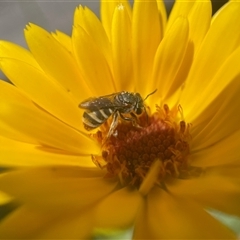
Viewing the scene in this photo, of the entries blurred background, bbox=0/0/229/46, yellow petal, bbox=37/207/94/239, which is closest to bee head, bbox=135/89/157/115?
yellow petal, bbox=37/207/94/239

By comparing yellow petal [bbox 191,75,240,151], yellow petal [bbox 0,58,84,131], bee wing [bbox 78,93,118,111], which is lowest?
yellow petal [bbox 191,75,240,151]

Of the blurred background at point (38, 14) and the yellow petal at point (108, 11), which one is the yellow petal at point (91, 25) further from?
the blurred background at point (38, 14)

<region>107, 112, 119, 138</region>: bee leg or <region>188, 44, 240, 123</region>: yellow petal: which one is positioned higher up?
<region>107, 112, 119, 138</region>: bee leg

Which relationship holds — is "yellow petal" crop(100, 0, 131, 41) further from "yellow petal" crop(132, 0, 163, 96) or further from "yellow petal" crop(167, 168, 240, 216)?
"yellow petal" crop(167, 168, 240, 216)

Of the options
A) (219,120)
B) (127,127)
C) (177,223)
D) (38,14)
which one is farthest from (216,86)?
(38,14)

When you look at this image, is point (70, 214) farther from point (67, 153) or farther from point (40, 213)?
point (67, 153)

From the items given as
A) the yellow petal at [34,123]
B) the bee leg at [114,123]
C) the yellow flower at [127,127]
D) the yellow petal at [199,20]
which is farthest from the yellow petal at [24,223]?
the yellow petal at [199,20]
